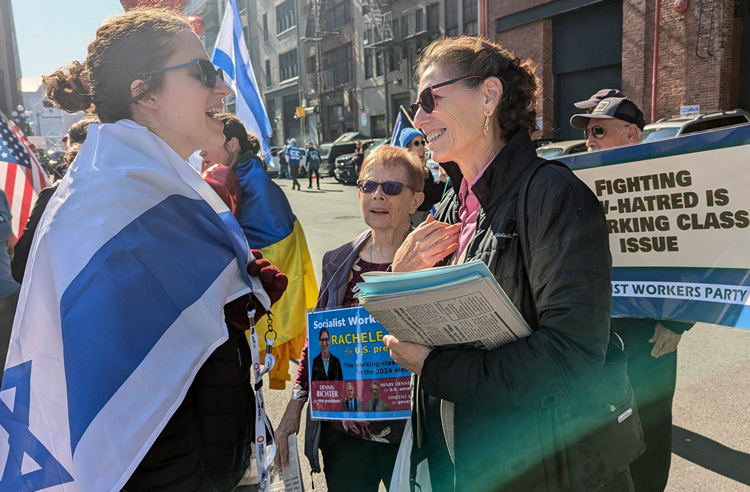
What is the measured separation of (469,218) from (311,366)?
924 millimetres

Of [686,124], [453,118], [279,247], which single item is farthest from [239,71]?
[686,124]

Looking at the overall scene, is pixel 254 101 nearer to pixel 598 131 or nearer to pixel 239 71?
pixel 239 71

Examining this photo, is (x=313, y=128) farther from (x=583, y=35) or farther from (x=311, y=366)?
(x=311, y=366)

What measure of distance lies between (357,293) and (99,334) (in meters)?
1.23

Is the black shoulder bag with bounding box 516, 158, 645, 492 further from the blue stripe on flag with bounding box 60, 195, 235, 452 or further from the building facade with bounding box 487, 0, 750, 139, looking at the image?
the building facade with bounding box 487, 0, 750, 139

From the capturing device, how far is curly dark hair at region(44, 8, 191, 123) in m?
1.67

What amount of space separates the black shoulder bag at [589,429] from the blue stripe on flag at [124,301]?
95 centimetres

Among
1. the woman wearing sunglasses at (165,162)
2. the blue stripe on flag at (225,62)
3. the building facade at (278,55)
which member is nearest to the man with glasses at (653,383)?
the woman wearing sunglasses at (165,162)

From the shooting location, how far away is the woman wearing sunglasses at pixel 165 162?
4.88 feet

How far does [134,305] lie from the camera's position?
1427 mm

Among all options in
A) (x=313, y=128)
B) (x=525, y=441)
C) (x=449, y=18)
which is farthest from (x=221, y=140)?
(x=313, y=128)

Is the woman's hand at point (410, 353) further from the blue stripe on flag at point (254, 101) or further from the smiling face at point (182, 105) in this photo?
the blue stripe on flag at point (254, 101)

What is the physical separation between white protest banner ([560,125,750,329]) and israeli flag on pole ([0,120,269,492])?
7.23ft

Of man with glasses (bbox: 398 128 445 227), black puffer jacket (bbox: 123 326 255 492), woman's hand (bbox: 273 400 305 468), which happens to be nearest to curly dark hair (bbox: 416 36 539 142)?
black puffer jacket (bbox: 123 326 255 492)
